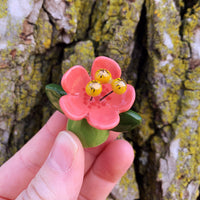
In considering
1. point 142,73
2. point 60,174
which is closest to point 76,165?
point 60,174

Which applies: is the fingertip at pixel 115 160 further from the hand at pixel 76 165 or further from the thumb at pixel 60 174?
the thumb at pixel 60 174

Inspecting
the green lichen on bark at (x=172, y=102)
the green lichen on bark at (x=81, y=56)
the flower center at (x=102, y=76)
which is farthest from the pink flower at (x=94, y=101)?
the green lichen on bark at (x=172, y=102)

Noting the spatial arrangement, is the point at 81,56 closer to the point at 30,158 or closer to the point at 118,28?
the point at 118,28

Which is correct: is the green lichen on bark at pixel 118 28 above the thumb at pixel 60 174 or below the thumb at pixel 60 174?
above

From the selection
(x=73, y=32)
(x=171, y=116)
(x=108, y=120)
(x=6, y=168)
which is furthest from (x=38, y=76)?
(x=171, y=116)

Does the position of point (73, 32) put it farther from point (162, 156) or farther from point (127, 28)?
point (162, 156)

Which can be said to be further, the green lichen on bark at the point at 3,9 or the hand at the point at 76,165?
the green lichen on bark at the point at 3,9

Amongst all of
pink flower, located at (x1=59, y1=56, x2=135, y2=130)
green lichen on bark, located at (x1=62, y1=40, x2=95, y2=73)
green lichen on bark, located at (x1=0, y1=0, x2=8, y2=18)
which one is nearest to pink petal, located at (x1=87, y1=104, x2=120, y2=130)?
pink flower, located at (x1=59, y1=56, x2=135, y2=130)
